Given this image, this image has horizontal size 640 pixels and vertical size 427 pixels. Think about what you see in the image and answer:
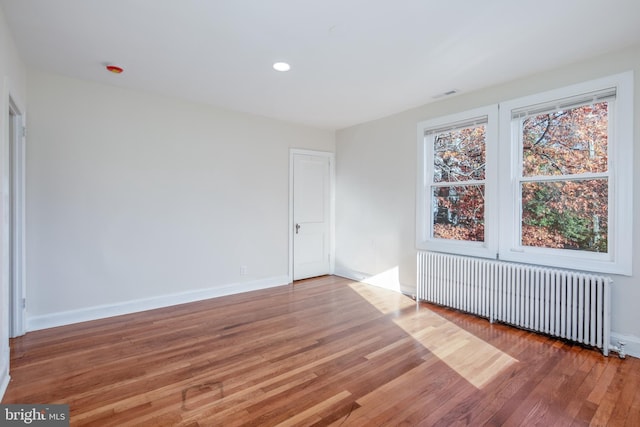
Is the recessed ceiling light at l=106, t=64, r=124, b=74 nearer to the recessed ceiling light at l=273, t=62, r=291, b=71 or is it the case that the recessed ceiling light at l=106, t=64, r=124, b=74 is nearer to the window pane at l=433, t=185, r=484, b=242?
the recessed ceiling light at l=273, t=62, r=291, b=71

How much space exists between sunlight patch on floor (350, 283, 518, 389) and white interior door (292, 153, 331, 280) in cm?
157

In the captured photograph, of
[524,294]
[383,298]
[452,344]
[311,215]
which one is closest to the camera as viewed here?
[452,344]

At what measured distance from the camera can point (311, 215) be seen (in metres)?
5.41

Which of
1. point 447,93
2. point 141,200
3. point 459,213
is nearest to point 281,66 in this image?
point 447,93

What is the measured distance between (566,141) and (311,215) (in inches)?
138

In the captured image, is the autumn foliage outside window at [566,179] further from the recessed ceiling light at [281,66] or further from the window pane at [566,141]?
the recessed ceiling light at [281,66]

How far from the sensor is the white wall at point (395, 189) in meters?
2.71

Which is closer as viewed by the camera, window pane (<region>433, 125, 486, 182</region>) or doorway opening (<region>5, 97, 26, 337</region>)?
doorway opening (<region>5, 97, 26, 337</region>)

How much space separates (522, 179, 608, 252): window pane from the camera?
2920 millimetres

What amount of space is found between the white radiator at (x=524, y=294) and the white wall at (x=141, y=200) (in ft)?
7.82

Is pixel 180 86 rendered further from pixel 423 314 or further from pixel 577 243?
pixel 577 243

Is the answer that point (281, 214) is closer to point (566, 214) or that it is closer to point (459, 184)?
point (459, 184)

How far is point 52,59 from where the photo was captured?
2941 mm

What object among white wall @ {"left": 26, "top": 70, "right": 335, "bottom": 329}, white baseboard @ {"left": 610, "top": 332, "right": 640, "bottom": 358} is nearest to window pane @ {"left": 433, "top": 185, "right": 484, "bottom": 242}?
white baseboard @ {"left": 610, "top": 332, "right": 640, "bottom": 358}
